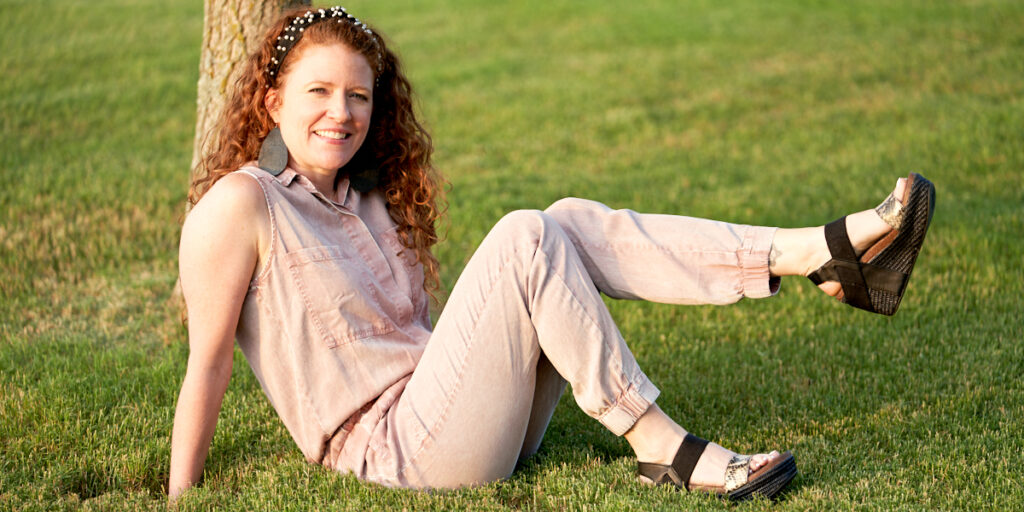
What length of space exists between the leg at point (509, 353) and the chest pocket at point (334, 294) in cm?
27

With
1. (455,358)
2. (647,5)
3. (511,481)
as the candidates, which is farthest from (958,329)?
(647,5)

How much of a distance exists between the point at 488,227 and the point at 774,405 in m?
3.35

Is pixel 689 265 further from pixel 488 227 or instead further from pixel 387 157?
pixel 488 227

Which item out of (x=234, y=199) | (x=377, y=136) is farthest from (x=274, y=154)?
(x=377, y=136)

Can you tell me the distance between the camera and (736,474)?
333 cm

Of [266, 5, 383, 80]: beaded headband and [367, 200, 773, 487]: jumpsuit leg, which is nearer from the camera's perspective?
[367, 200, 773, 487]: jumpsuit leg

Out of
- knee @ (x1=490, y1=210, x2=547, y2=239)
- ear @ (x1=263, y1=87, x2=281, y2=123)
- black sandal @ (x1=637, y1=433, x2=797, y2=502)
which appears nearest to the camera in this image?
knee @ (x1=490, y1=210, x2=547, y2=239)

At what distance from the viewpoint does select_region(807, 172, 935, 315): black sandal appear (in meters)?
3.23

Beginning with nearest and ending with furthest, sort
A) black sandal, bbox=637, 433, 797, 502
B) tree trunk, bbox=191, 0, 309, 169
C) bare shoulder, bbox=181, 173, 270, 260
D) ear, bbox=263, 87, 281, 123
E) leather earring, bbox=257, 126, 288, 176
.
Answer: bare shoulder, bbox=181, 173, 270, 260 → black sandal, bbox=637, 433, 797, 502 → leather earring, bbox=257, 126, 288, 176 → ear, bbox=263, 87, 281, 123 → tree trunk, bbox=191, 0, 309, 169

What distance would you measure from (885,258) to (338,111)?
1.98 meters

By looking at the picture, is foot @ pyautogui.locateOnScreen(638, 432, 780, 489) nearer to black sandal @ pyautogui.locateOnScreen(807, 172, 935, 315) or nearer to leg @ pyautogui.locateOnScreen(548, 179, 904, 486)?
leg @ pyautogui.locateOnScreen(548, 179, 904, 486)

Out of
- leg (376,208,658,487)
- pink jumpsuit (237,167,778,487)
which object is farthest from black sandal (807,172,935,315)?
leg (376,208,658,487)

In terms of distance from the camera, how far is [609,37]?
50.0ft

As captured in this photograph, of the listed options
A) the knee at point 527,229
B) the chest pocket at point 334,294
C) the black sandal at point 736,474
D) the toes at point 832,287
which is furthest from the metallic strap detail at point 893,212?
the chest pocket at point 334,294
